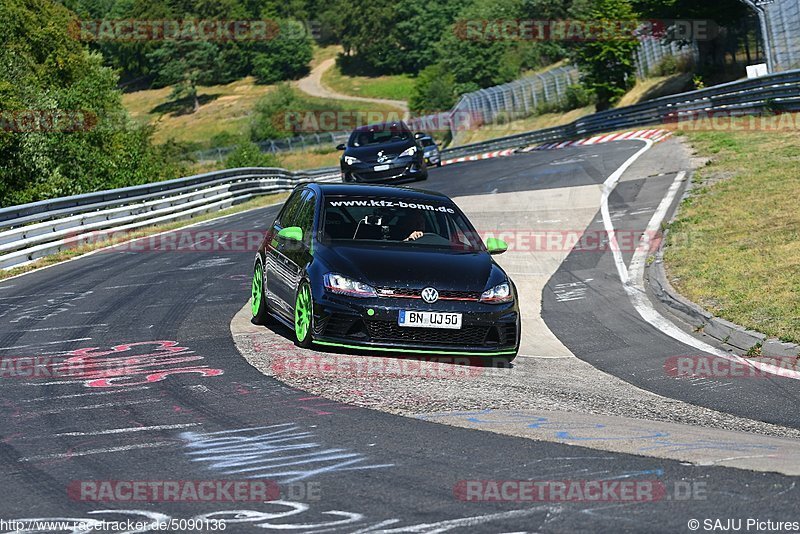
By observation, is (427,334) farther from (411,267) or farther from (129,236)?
(129,236)

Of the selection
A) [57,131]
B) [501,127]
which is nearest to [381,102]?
[501,127]

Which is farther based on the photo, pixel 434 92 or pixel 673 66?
pixel 434 92

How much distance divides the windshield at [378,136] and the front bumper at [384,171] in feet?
2.78

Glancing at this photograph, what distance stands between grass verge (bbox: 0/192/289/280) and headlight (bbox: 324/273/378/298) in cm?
963

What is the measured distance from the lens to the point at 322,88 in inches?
5207

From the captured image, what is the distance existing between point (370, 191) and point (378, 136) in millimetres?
16476

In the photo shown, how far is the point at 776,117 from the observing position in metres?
30.5

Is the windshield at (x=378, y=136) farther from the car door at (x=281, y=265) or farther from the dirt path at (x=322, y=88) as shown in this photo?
the dirt path at (x=322, y=88)

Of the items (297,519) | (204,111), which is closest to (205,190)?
(297,519)

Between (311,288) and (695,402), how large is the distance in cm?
335

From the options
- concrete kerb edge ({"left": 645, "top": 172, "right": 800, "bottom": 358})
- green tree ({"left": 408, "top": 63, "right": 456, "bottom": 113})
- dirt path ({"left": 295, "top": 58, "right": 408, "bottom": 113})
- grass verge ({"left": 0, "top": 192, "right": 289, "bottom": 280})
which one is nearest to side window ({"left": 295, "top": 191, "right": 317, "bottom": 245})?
concrete kerb edge ({"left": 645, "top": 172, "right": 800, "bottom": 358})

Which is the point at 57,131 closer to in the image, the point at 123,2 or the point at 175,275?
the point at 175,275

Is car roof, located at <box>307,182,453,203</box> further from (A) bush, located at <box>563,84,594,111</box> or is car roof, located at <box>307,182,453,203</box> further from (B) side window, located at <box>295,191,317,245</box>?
(A) bush, located at <box>563,84,594,111</box>

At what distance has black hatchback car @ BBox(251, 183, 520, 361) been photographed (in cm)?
922
